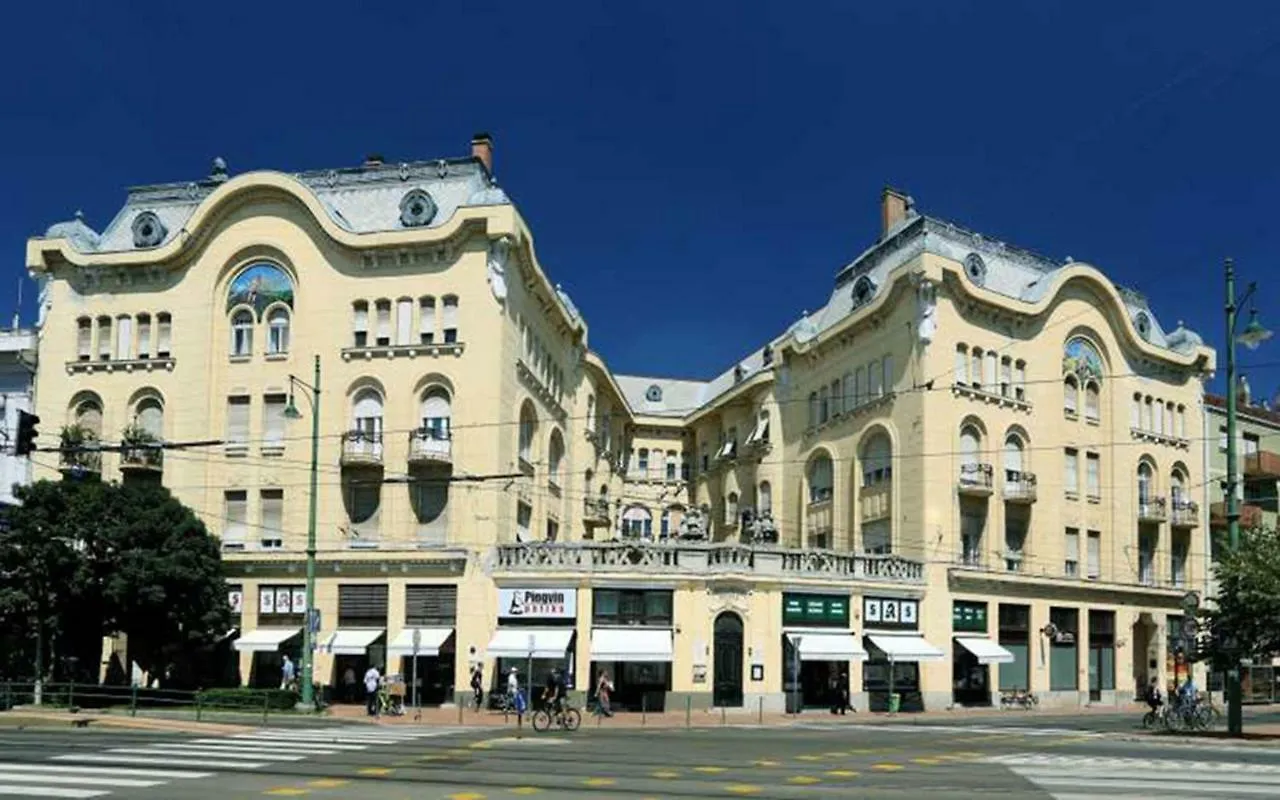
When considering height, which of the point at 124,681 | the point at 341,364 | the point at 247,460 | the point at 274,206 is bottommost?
the point at 124,681

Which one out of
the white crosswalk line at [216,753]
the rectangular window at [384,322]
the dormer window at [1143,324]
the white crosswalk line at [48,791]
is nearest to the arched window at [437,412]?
the rectangular window at [384,322]

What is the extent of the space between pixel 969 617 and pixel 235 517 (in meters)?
28.9

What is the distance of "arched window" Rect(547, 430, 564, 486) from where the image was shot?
60075mm

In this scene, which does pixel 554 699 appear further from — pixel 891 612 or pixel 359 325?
pixel 359 325

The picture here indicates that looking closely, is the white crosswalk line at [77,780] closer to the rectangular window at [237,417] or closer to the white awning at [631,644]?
the white awning at [631,644]

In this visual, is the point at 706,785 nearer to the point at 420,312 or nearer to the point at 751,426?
the point at 420,312

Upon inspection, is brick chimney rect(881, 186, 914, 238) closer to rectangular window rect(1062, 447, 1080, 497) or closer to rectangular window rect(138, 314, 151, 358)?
rectangular window rect(1062, 447, 1080, 497)

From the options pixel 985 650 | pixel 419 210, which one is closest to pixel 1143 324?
pixel 985 650

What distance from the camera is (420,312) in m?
51.9

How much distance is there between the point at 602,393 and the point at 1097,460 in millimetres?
26503

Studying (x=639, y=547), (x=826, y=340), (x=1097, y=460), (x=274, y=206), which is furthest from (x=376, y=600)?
(x=1097, y=460)

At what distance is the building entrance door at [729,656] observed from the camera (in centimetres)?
4781

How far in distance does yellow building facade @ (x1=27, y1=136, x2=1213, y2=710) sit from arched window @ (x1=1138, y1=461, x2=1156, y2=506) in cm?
10

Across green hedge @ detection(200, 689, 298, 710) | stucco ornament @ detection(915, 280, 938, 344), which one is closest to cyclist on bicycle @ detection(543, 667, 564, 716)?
green hedge @ detection(200, 689, 298, 710)
